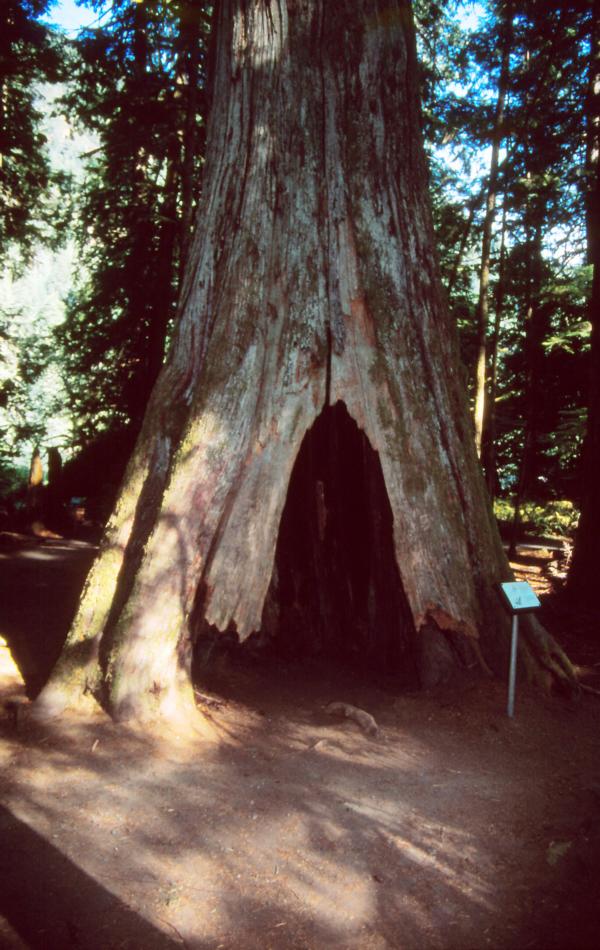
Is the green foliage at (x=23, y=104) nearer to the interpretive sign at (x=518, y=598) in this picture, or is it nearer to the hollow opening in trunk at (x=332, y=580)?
the hollow opening in trunk at (x=332, y=580)

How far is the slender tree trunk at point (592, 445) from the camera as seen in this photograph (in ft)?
26.4

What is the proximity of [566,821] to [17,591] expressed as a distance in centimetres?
788

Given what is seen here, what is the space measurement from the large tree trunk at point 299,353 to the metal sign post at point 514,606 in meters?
0.46

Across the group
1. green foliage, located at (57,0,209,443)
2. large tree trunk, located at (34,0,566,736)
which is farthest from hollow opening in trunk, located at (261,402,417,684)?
green foliage, located at (57,0,209,443)

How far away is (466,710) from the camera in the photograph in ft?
15.0

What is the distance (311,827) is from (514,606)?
85.9 inches

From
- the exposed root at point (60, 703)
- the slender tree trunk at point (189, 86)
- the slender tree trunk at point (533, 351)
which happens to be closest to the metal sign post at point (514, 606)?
the exposed root at point (60, 703)

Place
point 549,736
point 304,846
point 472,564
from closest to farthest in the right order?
point 304,846
point 549,736
point 472,564

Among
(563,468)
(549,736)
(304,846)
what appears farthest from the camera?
(563,468)

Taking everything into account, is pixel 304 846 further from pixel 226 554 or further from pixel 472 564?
pixel 472 564

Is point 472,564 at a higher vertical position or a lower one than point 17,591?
higher

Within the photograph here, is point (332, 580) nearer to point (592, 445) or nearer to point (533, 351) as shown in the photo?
point (592, 445)

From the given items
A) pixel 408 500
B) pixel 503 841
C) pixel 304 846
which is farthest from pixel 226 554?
pixel 503 841

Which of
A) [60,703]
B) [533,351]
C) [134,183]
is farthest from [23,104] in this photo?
[60,703]
